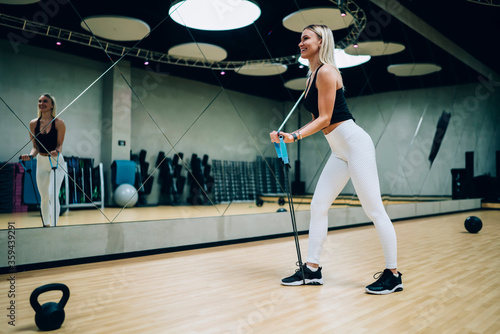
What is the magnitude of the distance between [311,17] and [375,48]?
213cm

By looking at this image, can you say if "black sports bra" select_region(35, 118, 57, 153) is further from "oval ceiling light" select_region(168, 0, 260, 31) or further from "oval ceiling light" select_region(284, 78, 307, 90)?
"oval ceiling light" select_region(284, 78, 307, 90)

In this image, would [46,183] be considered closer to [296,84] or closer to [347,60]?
[296,84]

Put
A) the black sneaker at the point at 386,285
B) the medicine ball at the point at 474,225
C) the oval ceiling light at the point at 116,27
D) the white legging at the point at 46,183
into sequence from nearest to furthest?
the black sneaker at the point at 386,285, the white legging at the point at 46,183, the medicine ball at the point at 474,225, the oval ceiling light at the point at 116,27

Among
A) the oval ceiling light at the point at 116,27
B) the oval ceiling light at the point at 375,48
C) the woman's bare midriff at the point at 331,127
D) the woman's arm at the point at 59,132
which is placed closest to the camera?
the woman's bare midriff at the point at 331,127

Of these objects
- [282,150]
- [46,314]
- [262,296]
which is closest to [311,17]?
[282,150]

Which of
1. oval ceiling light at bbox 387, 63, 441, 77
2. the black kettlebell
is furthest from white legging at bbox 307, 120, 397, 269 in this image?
oval ceiling light at bbox 387, 63, 441, 77

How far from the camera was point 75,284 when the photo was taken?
1.96 meters

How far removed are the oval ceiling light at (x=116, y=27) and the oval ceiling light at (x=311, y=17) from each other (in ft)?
6.09

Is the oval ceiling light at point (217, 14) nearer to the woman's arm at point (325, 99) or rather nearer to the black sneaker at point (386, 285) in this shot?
the woman's arm at point (325, 99)

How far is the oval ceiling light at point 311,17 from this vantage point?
4.75 metres

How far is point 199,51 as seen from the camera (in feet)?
17.9

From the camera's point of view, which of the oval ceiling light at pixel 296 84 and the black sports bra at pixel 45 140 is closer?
the black sports bra at pixel 45 140

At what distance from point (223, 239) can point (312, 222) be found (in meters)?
1.57

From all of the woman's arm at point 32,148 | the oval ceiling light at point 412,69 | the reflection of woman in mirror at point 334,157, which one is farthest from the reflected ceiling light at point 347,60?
the woman's arm at point 32,148
